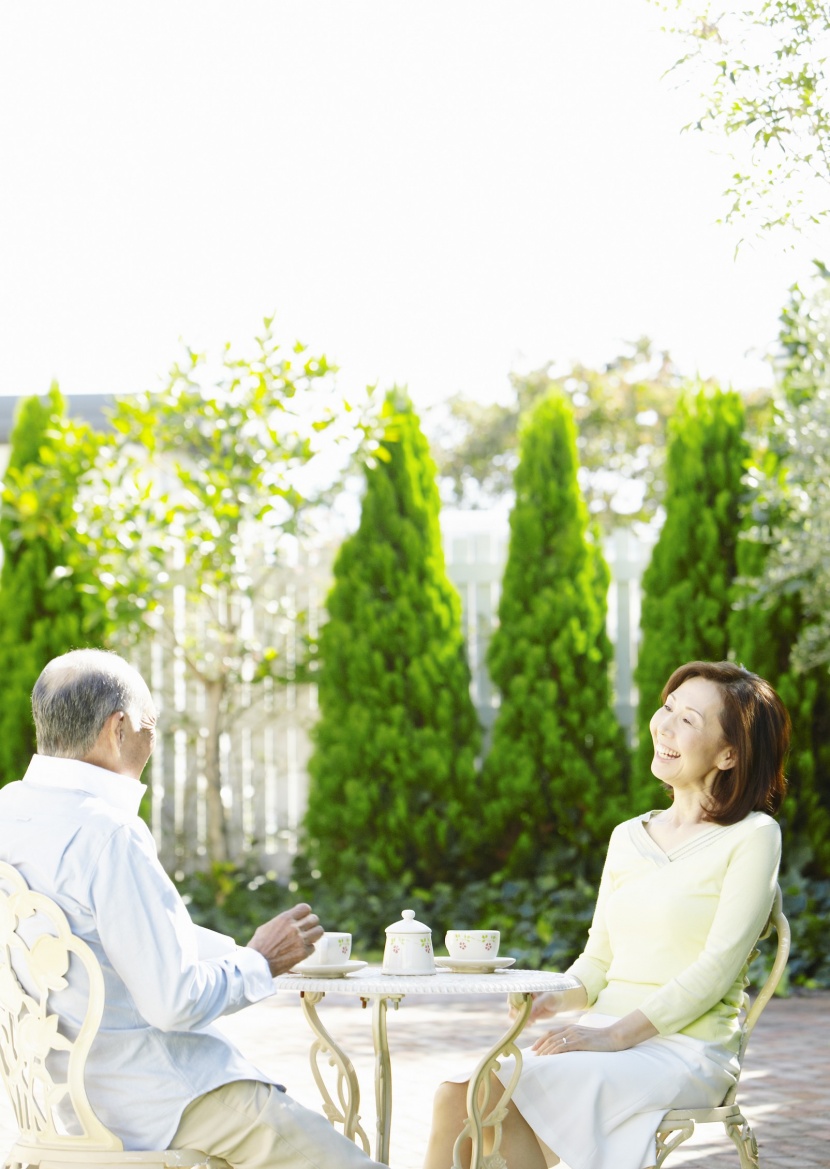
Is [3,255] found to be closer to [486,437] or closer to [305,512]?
[305,512]

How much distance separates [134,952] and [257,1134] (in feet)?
1.35

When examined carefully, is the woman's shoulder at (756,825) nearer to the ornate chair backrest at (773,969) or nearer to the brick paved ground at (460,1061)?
the ornate chair backrest at (773,969)

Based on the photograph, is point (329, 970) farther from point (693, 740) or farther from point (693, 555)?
point (693, 555)

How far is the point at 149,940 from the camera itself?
2314 millimetres

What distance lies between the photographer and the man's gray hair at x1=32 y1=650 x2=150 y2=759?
8.18 ft

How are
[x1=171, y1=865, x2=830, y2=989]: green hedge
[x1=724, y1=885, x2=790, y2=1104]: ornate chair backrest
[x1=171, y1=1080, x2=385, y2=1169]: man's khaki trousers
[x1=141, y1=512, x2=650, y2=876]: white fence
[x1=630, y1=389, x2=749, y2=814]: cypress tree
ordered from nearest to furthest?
[x1=171, y1=1080, x2=385, y2=1169]: man's khaki trousers, [x1=724, y1=885, x2=790, y2=1104]: ornate chair backrest, [x1=171, y1=865, x2=830, y2=989]: green hedge, [x1=630, y1=389, x2=749, y2=814]: cypress tree, [x1=141, y1=512, x2=650, y2=876]: white fence

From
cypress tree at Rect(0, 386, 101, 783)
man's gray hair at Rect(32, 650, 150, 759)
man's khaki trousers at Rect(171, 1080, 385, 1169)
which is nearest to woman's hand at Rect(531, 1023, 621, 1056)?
man's khaki trousers at Rect(171, 1080, 385, 1169)

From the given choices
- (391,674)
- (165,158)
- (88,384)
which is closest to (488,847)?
(391,674)

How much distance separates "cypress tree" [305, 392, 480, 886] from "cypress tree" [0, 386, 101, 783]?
59.0 inches

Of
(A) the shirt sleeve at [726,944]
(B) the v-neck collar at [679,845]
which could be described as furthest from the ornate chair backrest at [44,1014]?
(B) the v-neck collar at [679,845]

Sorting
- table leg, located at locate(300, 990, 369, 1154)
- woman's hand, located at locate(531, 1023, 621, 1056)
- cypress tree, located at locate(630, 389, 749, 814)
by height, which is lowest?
table leg, located at locate(300, 990, 369, 1154)

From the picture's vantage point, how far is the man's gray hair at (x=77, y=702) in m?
2.49

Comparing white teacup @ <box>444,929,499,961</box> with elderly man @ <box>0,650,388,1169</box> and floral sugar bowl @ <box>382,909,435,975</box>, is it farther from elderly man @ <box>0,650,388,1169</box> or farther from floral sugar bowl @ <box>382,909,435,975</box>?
elderly man @ <box>0,650,388,1169</box>

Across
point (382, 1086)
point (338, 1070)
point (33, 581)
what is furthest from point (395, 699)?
point (382, 1086)
